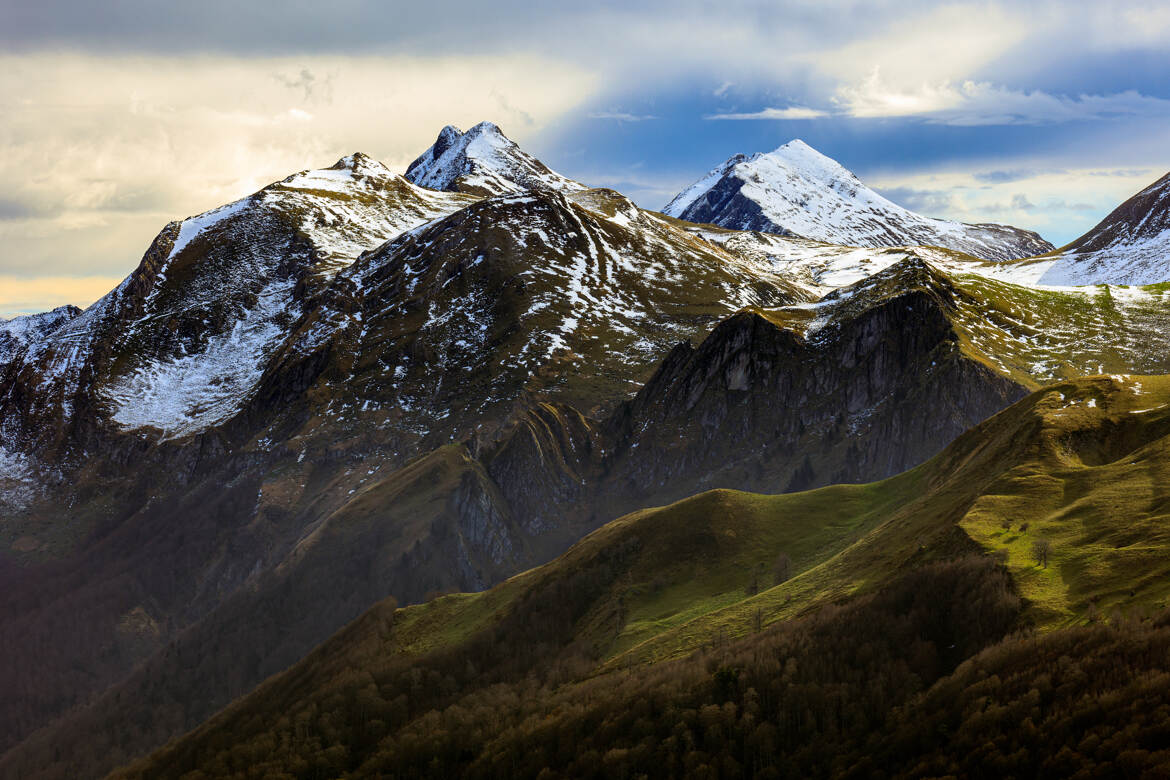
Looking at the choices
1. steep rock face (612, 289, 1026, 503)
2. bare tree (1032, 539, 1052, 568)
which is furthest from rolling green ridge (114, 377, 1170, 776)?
steep rock face (612, 289, 1026, 503)

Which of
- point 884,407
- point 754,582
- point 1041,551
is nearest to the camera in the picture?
point 1041,551

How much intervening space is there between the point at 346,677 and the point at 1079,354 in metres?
149

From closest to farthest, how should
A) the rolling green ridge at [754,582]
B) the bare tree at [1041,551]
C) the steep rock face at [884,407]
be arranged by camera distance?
the bare tree at [1041,551] < the rolling green ridge at [754,582] < the steep rock face at [884,407]

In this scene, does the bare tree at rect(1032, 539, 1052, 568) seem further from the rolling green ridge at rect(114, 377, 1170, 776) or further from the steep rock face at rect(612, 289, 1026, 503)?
the steep rock face at rect(612, 289, 1026, 503)

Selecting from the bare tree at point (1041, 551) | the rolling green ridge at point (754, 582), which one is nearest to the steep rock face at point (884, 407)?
the rolling green ridge at point (754, 582)

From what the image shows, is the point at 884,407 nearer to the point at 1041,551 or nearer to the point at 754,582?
the point at 754,582

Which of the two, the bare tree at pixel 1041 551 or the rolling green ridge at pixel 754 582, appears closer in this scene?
the bare tree at pixel 1041 551

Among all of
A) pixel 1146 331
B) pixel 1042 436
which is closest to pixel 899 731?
pixel 1042 436

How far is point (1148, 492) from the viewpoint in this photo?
199 feet

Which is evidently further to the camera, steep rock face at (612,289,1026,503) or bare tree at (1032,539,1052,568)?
steep rock face at (612,289,1026,503)

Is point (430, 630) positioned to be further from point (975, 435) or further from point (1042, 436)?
point (1042, 436)

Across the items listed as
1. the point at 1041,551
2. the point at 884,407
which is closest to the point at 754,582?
the point at 1041,551

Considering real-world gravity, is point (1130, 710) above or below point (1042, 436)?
below

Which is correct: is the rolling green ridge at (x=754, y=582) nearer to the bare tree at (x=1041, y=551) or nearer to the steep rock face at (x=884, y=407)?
the bare tree at (x=1041, y=551)
